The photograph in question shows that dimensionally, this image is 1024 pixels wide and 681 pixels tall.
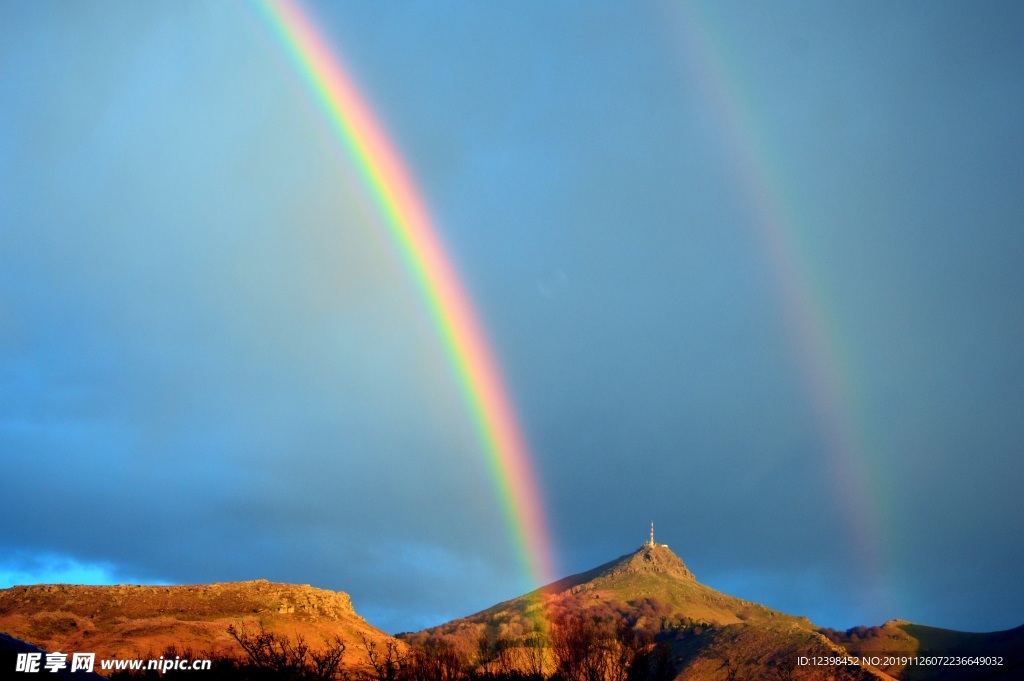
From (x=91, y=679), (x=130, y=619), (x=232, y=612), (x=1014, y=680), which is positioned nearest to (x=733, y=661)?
(x=1014, y=680)

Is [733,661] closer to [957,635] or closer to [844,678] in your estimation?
[844,678]

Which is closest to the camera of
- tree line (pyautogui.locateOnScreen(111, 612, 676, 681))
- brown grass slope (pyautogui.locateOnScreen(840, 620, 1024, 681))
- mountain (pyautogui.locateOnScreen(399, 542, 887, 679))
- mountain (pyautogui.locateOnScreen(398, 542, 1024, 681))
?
tree line (pyautogui.locateOnScreen(111, 612, 676, 681))

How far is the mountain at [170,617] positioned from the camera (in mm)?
75562

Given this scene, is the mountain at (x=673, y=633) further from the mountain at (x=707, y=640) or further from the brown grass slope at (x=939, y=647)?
the brown grass slope at (x=939, y=647)

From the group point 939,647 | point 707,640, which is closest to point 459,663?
point 707,640

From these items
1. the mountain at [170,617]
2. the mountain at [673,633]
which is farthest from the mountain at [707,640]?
the mountain at [170,617]

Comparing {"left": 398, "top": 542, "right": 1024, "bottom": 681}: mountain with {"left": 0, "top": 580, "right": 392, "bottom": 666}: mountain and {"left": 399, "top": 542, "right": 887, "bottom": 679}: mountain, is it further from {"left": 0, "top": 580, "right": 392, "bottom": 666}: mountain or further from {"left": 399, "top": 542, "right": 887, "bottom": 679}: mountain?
{"left": 0, "top": 580, "right": 392, "bottom": 666}: mountain

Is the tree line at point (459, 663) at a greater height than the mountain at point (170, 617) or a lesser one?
lesser

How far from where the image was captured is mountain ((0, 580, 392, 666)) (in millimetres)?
75562

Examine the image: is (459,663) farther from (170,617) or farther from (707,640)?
(707,640)

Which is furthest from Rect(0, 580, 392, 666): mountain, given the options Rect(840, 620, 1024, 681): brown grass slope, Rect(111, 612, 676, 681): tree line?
Rect(840, 620, 1024, 681): brown grass slope

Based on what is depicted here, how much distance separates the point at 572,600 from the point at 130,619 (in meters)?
123

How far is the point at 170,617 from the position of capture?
276 ft

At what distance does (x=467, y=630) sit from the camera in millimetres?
164875
